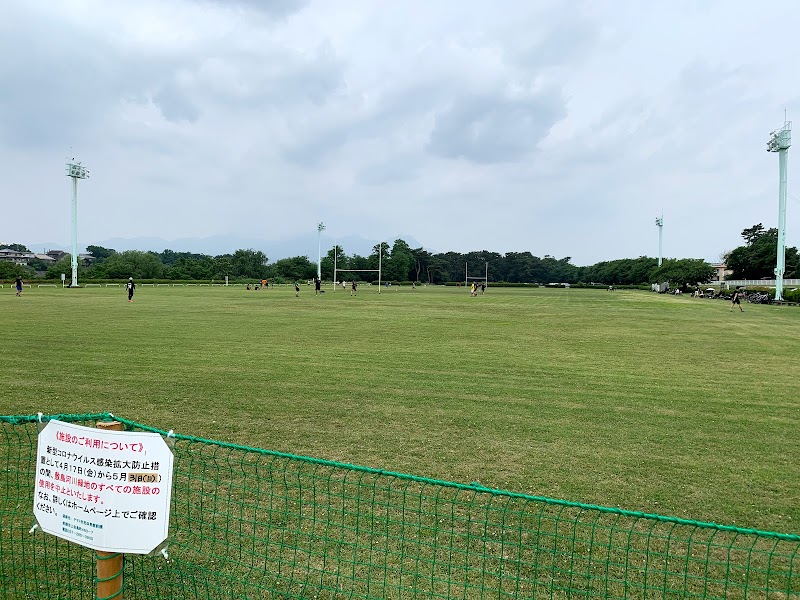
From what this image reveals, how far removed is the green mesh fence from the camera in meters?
3.80

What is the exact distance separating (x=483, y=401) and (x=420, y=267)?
130786 millimetres

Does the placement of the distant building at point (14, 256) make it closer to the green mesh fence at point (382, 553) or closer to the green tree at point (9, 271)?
the green tree at point (9, 271)

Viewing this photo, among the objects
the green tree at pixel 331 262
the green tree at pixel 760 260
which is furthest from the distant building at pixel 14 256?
the green tree at pixel 760 260

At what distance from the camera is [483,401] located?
927cm

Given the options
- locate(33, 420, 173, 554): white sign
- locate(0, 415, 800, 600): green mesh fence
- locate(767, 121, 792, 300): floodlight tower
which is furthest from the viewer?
locate(767, 121, 792, 300): floodlight tower

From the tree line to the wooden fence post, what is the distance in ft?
186

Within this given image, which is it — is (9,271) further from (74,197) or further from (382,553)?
(382,553)

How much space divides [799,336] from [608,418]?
16692mm

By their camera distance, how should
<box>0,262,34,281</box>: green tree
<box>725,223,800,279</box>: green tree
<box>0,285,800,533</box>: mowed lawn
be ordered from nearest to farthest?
<box>0,285,800,533</box>: mowed lawn
<box>0,262,34,281</box>: green tree
<box>725,223,800,279</box>: green tree

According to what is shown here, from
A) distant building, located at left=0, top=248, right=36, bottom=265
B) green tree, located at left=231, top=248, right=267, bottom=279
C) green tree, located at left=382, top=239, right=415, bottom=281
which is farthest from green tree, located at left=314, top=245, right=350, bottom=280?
distant building, located at left=0, top=248, right=36, bottom=265

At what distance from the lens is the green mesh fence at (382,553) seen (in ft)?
12.5

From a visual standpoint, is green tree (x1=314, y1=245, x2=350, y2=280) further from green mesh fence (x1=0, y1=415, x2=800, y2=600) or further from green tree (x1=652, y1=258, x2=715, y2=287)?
green mesh fence (x1=0, y1=415, x2=800, y2=600)

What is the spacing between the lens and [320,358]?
527 inches

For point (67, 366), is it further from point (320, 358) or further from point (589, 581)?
point (589, 581)
